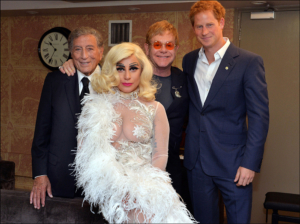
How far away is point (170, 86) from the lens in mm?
2391

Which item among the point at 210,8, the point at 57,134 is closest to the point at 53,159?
the point at 57,134

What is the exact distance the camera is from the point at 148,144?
5.97 ft

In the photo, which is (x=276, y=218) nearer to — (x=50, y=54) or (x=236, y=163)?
(x=236, y=163)

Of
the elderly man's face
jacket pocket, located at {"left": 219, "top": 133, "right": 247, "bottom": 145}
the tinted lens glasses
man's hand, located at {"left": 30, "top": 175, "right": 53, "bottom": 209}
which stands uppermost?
A: the tinted lens glasses

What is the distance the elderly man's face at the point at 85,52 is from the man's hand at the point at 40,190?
2.48 ft

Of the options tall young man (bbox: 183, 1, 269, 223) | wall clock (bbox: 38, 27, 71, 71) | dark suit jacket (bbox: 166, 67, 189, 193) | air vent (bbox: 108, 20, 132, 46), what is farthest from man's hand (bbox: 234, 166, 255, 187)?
wall clock (bbox: 38, 27, 71, 71)

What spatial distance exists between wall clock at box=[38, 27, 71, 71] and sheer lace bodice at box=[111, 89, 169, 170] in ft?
10.0

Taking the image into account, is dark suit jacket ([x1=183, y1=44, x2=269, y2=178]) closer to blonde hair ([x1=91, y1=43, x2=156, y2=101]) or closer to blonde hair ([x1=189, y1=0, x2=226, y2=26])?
blonde hair ([x1=189, y1=0, x2=226, y2=26])

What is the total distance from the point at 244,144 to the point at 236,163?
5.8 inches

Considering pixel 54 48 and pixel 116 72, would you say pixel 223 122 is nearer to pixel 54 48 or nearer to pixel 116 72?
pixel 116 72

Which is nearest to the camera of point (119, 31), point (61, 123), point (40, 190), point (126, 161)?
point (126, 161)

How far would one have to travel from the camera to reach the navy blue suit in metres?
2.19

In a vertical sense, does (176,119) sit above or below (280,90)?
below

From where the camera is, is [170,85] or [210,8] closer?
[210,8]
